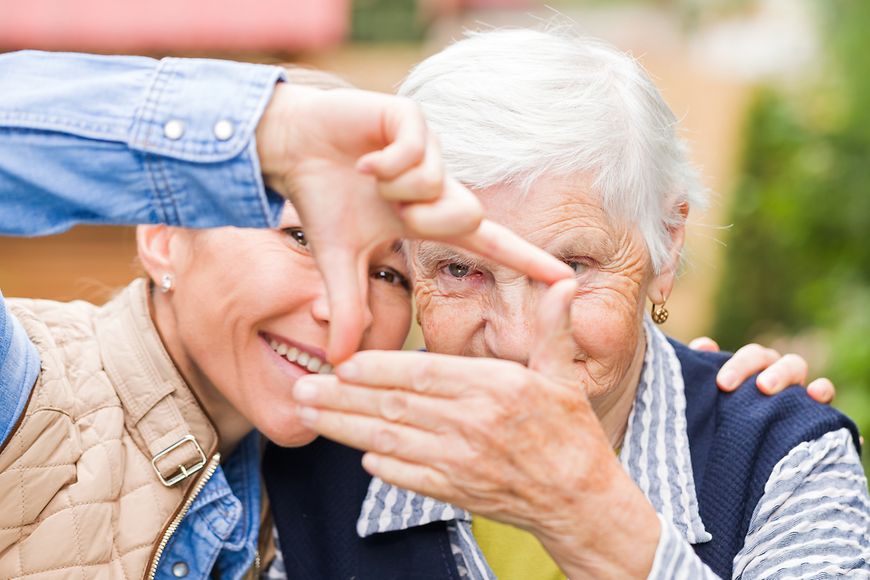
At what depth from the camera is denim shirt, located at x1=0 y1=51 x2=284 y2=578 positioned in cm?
161

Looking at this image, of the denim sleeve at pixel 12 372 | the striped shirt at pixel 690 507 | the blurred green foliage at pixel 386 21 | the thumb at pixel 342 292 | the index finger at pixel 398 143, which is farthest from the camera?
the blurred green foliage at pixel 386 21

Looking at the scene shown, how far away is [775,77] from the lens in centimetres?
1057

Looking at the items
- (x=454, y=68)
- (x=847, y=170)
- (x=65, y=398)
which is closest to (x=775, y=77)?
(x=847, y=170)

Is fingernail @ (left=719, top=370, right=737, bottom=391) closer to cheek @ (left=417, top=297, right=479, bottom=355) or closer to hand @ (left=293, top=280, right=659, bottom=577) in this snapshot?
cheek @ (left=417, top=297, right=479, bottom=355)

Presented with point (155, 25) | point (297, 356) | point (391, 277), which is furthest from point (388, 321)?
point (155, 25)

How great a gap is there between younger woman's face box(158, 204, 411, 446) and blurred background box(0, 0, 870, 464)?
50 cm

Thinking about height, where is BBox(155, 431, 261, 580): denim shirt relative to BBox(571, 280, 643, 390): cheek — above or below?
below

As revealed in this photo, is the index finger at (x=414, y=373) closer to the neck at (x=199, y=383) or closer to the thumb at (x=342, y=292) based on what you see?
the thumb at (x=342, y=292)

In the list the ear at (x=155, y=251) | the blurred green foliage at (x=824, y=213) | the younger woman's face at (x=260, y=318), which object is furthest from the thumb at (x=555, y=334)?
the blurred green foliage at (x=824, y=213)

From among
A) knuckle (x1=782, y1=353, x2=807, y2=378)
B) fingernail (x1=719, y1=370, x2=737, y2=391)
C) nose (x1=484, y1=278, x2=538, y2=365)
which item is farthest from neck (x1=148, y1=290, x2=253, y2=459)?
knuckle (x1=782, y1=353, x2=807, y2=378)

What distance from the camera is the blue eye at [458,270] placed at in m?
2.30

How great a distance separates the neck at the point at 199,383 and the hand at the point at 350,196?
2.76ft

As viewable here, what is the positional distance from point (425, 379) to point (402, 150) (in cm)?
38

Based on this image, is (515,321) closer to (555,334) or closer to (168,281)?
(555,334)
